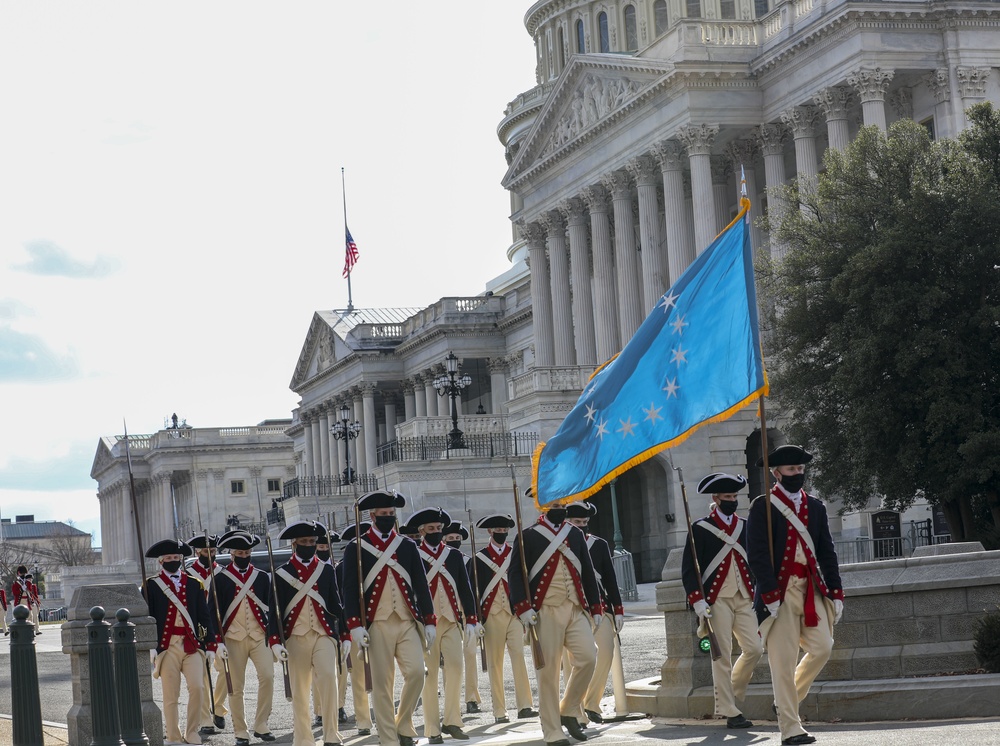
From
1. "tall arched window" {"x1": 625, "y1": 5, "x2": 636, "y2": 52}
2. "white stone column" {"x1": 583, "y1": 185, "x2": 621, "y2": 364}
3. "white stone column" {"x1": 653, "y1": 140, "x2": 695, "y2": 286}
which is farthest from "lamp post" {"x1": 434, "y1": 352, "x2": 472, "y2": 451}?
"tall arched window" {"x1": 625, "y1": 5, "x2": 636, "y2": 52}

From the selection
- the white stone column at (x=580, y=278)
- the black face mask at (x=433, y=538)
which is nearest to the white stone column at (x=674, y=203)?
the white stone column at (x=580, y=278)

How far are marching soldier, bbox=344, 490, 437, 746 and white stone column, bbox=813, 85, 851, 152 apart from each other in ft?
128

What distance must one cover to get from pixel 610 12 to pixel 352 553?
8127 cm

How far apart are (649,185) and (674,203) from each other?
2.22 meters

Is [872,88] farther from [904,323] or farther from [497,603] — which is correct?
[497,603]

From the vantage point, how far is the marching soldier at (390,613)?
15797mm

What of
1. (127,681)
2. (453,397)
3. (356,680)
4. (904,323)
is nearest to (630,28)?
(453,397)

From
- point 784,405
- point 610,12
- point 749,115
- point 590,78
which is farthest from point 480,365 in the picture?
point 784,405

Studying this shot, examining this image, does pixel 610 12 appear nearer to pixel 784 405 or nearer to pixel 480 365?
pixel 480 365

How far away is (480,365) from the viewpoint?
87812mm

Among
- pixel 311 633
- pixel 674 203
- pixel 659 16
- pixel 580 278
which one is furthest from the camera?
pixel 659 16

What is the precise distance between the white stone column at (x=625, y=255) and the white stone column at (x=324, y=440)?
37.3 meters

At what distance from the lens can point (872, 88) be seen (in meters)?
51.2

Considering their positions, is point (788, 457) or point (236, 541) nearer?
point (788, 457)
